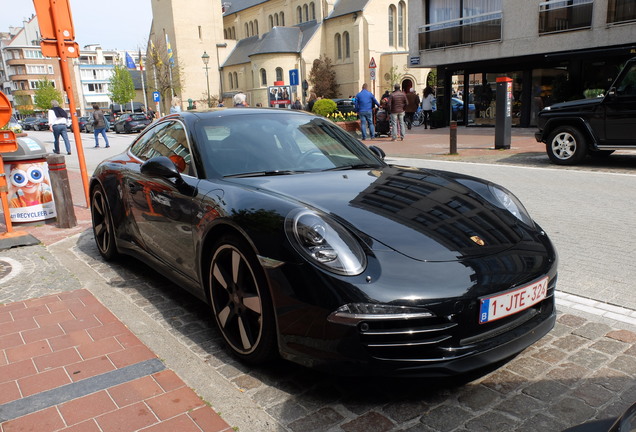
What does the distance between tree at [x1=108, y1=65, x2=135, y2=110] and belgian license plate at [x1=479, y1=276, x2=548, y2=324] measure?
84.3 metres

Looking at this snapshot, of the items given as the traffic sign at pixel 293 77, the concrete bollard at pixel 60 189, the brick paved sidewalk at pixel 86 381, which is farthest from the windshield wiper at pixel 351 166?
the traffic sign at pixel 293 77

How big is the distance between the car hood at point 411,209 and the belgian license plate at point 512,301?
0.23 metres

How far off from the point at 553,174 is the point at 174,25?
6342 centimetres

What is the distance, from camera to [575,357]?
2947 mm

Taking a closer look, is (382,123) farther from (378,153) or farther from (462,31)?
(378,153)

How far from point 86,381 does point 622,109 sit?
10.1m

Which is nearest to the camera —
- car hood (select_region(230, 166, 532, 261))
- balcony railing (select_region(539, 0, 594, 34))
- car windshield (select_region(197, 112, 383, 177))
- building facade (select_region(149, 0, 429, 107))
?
car hood (select_region(230, 166, 532, 261))

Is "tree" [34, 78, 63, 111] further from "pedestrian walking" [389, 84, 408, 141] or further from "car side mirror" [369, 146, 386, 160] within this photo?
"car side mirror" [369, 146, 386, 160]

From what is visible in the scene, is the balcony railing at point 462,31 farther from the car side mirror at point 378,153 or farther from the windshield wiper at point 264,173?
the windshield wiper at point 264,173

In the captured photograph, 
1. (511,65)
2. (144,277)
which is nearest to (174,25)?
(511,65)

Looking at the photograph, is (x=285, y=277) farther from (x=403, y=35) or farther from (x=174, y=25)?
(x=174, y=25)

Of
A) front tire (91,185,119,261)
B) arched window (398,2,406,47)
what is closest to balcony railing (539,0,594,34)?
front tire (91,185,119,261)

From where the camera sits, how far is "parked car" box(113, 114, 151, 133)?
34906 millimetres

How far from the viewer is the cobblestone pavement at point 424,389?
241 centimetres
